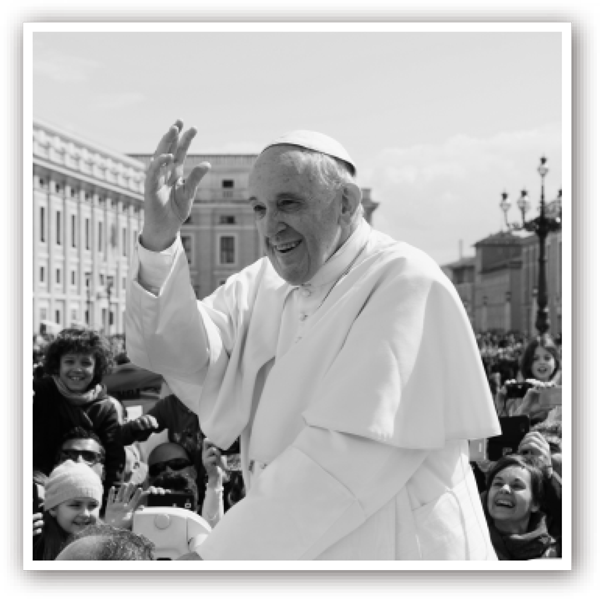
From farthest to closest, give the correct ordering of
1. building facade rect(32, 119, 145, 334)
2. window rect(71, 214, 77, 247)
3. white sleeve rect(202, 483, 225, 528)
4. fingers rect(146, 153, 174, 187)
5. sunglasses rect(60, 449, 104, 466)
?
1. window rect(71, 214, 77, 247)
2. building facade rect(32, 119, 145, 334)
3. sunglasses rect(60, 449, 104, 466)
4. white sleeve rect(202, 483, 225, 528)
5. fingers rect(146, 153, 174, 187)

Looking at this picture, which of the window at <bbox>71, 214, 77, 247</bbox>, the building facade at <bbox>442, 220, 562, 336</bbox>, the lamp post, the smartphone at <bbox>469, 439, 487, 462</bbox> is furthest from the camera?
the window at <bbox>71, 214, 77, 247</bbox>

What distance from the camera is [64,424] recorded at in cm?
500

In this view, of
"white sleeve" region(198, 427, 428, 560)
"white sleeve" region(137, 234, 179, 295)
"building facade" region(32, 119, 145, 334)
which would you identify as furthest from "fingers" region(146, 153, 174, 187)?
"building facade" region(32, 119, 145, 334)

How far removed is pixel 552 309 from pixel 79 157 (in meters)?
27.5

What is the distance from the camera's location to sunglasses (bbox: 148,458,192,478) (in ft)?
16.9

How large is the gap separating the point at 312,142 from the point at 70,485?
2.23 meters

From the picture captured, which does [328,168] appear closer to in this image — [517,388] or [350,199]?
[350,199]

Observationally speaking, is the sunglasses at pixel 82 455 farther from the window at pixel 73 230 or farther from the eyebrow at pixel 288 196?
the window at pixel 73 230

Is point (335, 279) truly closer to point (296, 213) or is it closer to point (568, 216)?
point (296, 213)

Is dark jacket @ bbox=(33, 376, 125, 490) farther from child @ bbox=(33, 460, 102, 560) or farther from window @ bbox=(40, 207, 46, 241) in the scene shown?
window @ bbox=(40, 207, 46, 241)

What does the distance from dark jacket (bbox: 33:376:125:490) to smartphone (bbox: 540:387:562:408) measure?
2156 mm

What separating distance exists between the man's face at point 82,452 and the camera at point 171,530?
164cm

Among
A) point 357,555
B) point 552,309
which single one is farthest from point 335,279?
point 552,309

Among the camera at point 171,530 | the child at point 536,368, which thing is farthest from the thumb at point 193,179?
the child at point 536,368
